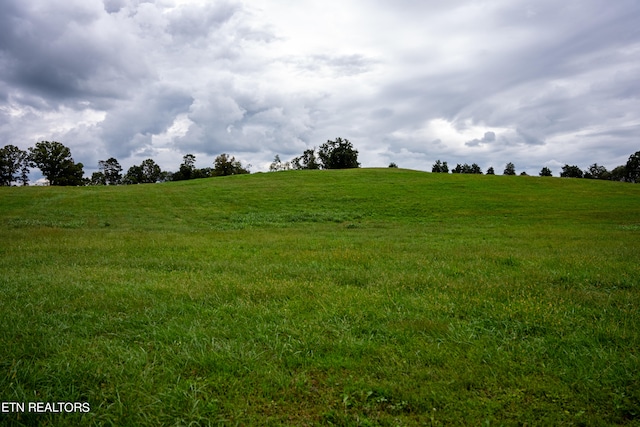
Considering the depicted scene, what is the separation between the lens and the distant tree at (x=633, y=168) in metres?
129

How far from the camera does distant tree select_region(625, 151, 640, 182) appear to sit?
12900 centimetres

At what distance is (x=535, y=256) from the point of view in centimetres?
1305

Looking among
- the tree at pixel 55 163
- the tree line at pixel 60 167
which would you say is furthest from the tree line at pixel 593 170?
the tree at pixel 55 163

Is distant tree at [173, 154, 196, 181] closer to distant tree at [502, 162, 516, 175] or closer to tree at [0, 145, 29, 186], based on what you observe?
tree at [0, 145, 29, 186]

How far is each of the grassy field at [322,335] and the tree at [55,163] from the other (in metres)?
104

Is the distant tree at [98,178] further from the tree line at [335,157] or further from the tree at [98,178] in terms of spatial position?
the tree line at [335,157]

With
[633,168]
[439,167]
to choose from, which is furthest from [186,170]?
[633,168]

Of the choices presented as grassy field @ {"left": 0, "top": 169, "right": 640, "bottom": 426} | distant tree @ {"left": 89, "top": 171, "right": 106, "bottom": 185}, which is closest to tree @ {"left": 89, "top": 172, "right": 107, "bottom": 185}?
distant tree @ {"left": 89, "top": 171, "right": 106, "bottom": 185}

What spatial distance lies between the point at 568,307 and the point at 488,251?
7434mm

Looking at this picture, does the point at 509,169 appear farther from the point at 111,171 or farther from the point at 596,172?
the point at 111,171

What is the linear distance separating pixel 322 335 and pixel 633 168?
173947mm

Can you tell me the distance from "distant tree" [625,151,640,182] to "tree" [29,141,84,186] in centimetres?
19090

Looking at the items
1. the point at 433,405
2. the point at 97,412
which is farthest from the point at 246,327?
the point at 433,405

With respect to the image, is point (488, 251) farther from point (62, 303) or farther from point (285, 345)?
point (62, 303)
